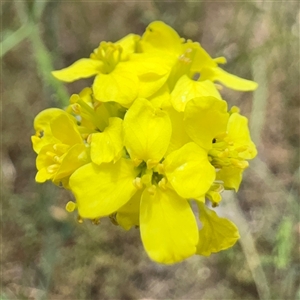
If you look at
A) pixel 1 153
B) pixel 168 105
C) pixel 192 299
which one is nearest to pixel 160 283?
pixel 192 299

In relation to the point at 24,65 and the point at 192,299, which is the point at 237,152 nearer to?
the point at 192,299

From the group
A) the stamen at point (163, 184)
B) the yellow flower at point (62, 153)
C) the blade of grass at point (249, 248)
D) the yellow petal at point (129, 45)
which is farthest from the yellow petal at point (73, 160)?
the blade of grass at point (249, 248)

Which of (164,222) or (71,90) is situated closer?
(164,222)

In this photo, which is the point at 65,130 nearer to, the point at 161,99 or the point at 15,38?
the point at 161,99

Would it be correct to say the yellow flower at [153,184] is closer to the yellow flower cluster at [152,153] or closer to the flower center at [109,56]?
the yellow flower cluster at [152,153]

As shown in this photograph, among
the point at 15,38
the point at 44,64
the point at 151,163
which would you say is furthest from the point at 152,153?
the point at 15,38

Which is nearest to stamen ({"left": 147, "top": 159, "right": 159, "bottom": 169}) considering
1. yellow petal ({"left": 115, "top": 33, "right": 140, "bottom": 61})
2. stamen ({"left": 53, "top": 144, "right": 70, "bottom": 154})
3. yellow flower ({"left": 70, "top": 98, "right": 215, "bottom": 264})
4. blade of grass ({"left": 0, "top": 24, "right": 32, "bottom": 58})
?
yellow flower ({"left": 70, "top": 98, "right": 215, "bottom": 264})
